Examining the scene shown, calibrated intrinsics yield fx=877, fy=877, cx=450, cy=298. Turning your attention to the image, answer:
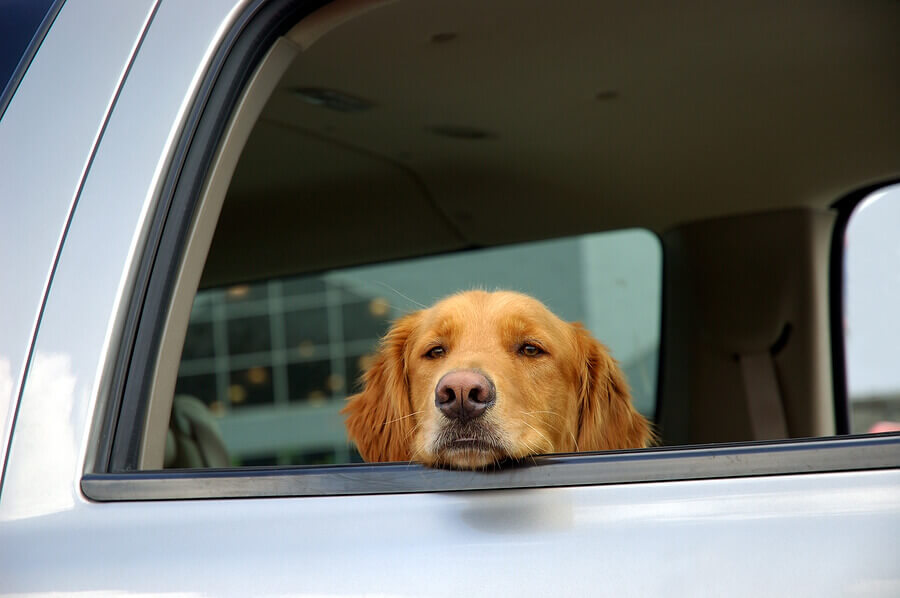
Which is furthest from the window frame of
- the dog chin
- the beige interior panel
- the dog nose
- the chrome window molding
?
the beige interior panel

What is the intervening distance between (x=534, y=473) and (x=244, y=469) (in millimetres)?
433

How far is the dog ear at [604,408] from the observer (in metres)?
2.64

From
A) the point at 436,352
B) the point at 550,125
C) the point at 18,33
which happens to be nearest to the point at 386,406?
the point at 436,352

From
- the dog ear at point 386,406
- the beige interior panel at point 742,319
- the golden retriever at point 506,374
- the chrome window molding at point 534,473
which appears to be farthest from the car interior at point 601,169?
the golden retriever at point 506,374

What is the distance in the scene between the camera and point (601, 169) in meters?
3.64

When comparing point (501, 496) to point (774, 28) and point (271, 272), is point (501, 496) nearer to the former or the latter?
point (774, 28)

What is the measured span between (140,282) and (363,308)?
15.7 m

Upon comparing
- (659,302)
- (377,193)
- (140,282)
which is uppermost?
(377,193)

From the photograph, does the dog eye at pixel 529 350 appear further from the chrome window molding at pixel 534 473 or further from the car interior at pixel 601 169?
the chrome window molding at pixel 534 473

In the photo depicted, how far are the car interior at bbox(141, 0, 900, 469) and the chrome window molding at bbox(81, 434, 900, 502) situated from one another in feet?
0.46

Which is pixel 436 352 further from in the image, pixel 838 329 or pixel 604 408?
pixel 838 329

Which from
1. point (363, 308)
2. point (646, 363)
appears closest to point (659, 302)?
point (646, 363)

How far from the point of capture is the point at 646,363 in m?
4.45

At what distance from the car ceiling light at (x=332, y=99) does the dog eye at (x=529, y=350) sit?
1.02m
